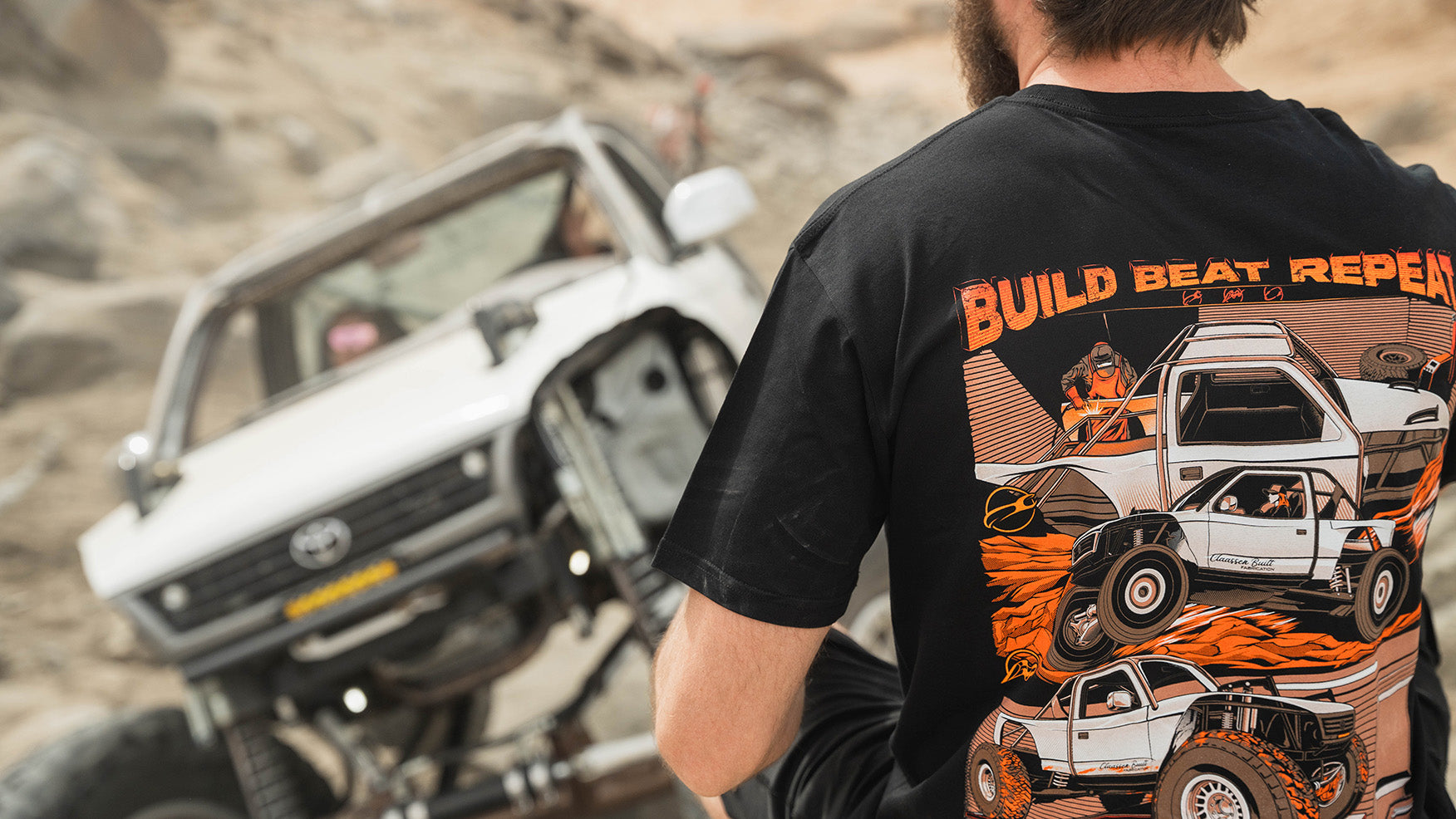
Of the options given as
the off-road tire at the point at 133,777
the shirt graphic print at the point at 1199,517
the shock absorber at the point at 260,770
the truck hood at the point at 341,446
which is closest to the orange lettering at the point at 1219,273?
the shirt graphic print at the point at 1199,517

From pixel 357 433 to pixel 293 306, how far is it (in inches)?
65.6

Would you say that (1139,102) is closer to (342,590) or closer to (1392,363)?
(1392,363)

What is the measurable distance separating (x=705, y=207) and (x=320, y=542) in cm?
148

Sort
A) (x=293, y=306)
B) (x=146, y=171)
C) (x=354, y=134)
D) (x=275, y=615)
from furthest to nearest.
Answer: (x=354, y=134) < (x=146, y=171) < (x=293, y=306) < (x=275, y=615)

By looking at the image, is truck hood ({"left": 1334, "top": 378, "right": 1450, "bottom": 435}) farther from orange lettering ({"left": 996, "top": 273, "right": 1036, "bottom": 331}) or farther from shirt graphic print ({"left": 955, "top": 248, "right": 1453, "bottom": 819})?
orange lettering ({"left": 996, "top": 273, "right": 1036, "bottom": 331})

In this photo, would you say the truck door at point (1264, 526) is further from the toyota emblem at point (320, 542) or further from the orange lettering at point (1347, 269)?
the toyota emblem at point (320, 542)

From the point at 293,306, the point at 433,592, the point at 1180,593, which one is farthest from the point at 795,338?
the point at 293,306

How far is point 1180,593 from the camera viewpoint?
0.99m

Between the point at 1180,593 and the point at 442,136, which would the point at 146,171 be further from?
the point at 1180,593

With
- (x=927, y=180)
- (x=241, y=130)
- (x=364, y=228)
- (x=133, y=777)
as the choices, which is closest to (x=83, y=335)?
(x=364, y=228)

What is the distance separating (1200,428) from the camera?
956 millimetres

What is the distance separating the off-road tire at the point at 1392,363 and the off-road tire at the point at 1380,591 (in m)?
0.19

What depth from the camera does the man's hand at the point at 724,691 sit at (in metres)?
1.03

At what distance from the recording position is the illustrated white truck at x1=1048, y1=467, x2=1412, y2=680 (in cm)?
98
